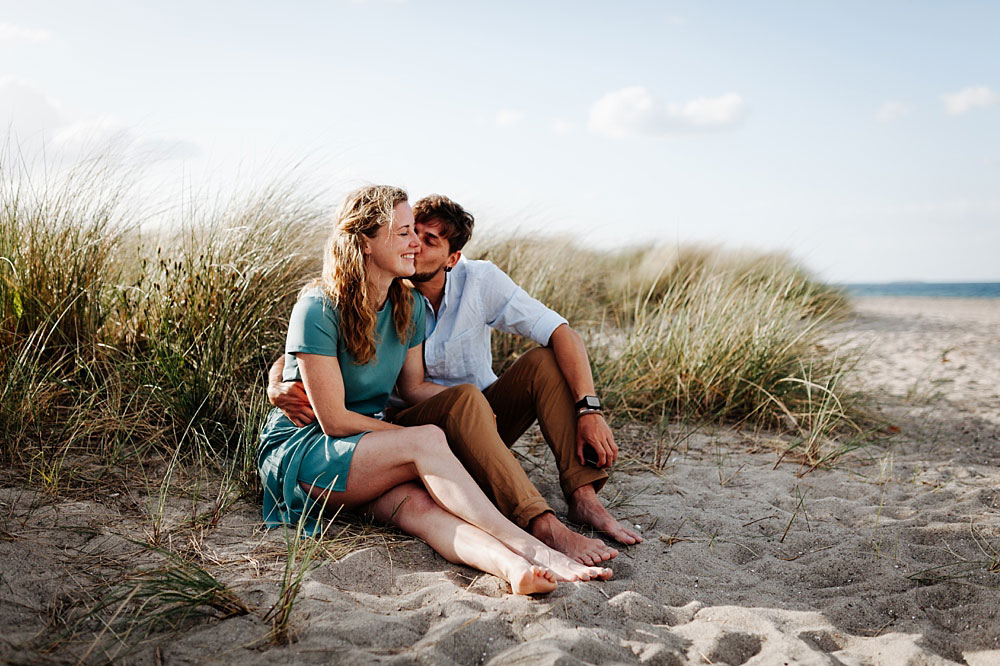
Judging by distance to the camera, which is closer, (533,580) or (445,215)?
(533,580)

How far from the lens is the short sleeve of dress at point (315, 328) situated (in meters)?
2.52

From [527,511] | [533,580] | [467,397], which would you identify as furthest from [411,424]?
[533,580]

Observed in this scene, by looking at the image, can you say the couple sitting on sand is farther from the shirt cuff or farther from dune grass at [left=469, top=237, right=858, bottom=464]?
dune grass at [left=469, top=237, right=858, bottom=464]

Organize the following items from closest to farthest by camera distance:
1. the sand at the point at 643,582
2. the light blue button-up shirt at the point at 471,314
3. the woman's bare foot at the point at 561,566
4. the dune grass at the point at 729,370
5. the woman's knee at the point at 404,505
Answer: the sand at the point at 643,582 < the woman's bare foot at the point at 561,566 < the woman's knee at the point at 404,505 < the light blue button-up shirt at the point at 471,314 < the dune grass at the point at 729,370

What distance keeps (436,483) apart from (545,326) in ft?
2.86

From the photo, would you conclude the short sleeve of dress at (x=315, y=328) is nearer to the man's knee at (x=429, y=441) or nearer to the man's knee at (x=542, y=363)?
the man's knee at (x=429, y=441)

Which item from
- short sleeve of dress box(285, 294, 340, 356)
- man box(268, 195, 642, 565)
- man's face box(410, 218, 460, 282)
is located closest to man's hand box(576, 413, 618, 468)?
man box(268, 195, 642, 565)

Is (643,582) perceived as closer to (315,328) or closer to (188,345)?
(315,328)

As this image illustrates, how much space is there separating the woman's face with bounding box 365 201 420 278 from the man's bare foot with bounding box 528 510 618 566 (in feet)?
3.18

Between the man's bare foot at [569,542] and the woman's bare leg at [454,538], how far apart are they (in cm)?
27

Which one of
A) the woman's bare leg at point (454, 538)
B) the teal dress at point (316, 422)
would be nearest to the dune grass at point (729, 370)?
the teal dress at point (316, 422)

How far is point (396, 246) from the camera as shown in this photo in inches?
103

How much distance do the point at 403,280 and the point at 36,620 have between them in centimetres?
154

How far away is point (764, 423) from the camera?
14.4 feet
